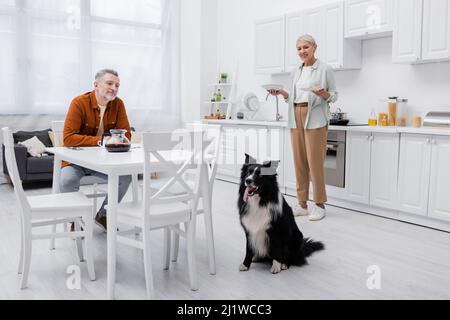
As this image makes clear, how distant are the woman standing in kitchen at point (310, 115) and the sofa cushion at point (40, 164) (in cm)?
292

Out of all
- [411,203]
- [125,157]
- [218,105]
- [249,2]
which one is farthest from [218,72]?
[125,157]

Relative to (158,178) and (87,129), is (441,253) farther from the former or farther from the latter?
(158,178)

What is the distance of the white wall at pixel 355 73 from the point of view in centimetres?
420

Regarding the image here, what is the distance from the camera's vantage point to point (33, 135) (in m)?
5.68

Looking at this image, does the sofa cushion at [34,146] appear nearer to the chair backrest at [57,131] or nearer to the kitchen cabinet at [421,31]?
the chair backrest at [57,131]

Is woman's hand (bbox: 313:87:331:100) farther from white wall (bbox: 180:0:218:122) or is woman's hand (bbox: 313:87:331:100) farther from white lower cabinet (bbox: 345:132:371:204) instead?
white wall (bbox: 180:0:218:122)

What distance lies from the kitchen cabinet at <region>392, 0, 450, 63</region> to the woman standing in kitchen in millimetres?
736

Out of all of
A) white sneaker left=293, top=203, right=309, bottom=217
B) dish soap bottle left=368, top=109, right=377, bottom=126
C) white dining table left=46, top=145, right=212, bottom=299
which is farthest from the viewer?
dish soap bottle left=368, top=109, right=377, bottom=126

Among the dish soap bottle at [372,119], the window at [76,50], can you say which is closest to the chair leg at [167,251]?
the dish soap bottle at [372,119]

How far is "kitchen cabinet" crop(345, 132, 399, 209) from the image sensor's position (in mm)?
3996

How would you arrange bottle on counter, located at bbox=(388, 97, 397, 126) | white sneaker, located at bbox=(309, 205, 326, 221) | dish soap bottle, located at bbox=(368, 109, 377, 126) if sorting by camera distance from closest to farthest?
white sneaker, located at bbox=(309, 205, 326, 221) < bottle on counter, located at bbox=(388, 97, 397, 126) < dish soap bottle, located at bbox=(368, 109, 377, 126)

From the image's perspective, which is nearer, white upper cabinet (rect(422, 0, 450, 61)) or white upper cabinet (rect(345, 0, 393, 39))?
white upper cabinet (rect(422, 0, 450, 61))

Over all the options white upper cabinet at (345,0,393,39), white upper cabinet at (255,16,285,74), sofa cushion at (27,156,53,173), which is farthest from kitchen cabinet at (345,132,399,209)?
sofa cushion at (27,156,53,173)
